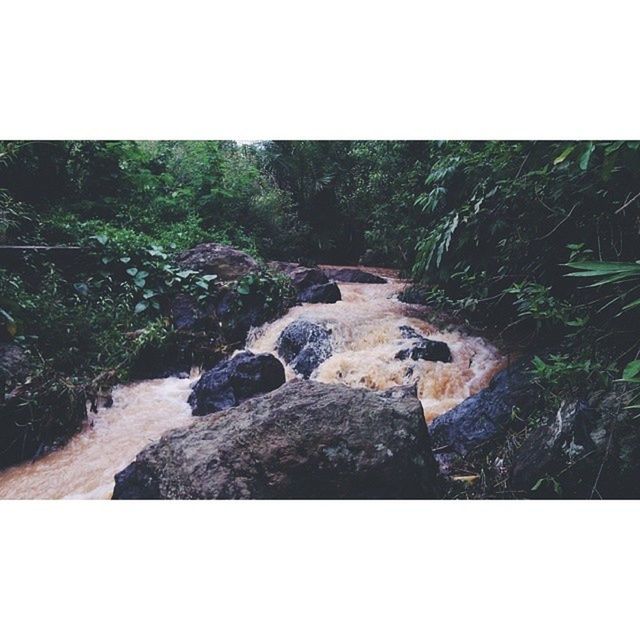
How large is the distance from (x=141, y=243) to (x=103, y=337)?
0.69 m

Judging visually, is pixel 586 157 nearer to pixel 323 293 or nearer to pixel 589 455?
pixel 589 455

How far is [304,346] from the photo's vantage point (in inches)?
109

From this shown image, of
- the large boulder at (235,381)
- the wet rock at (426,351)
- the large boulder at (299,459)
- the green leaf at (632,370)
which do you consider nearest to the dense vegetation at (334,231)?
the green leaf at (632,370)

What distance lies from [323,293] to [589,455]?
1.71 m

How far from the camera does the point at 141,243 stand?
9.46ft

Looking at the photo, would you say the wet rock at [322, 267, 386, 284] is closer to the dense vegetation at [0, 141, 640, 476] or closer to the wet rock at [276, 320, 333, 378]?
the dense vegetation at [0, 141, 640, 476]

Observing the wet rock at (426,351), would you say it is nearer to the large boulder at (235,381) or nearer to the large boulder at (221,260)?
the large boulder at (235,381)

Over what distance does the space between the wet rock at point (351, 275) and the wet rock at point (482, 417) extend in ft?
3.42

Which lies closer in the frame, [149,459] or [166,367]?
[149,459]

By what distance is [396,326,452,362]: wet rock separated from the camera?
8.68 ft

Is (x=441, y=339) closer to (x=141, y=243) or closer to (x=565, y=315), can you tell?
(x=565, y=315)
